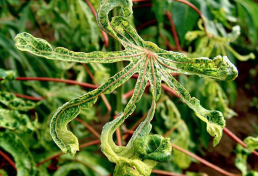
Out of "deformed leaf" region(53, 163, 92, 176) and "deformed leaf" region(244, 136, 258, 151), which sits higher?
"deformed leaf" region(244, 136, 258, 151)

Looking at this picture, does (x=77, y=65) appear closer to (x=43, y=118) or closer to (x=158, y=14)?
(x=43, y=118)

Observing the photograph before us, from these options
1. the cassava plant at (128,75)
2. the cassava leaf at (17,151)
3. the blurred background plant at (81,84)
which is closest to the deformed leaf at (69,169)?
the blurred background plant at (81,84)

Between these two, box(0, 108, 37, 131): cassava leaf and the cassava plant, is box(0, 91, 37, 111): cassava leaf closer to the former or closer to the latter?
box(0, 108, 37, 131): cassava leaf

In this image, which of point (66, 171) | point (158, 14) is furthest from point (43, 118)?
point (158, 14)

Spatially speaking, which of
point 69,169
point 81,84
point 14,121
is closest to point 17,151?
point 14,121

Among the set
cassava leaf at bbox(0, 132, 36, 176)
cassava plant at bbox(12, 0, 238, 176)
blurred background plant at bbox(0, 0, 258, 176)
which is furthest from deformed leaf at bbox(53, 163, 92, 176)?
cassava plant at bbox(12, 0, 238, 176)

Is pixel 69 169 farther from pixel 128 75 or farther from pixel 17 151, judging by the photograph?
pixel 128 75
